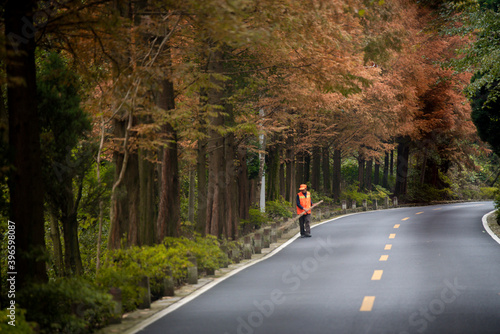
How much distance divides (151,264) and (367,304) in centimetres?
439

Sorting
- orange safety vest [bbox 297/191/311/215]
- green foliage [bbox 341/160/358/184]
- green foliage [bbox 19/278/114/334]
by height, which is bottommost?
green foliage [bbox 19/278/114/334]

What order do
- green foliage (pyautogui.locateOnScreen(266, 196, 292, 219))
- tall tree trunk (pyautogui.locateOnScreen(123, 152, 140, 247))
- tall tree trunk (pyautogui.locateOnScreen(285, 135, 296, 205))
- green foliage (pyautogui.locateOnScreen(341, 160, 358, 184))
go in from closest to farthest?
tall tree trunk (pyautogui.locateOnScreen(123, 152, 140, 247))
green foliage (pyautogui.locateOnScreen(266, 196, 292, 219))
tall tree trunk (pyautogui.locateOnScreen(285, 135, 296, 205))
green foliage (pyautogui.locateOnScreen(341, 160, 358, 184))

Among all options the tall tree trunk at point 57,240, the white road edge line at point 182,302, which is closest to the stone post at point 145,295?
the white road edge line at point 182,302

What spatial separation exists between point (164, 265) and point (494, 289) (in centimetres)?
617

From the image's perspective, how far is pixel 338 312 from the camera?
33.8ft

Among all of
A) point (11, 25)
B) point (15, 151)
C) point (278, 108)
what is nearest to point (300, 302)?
point (15, 151)

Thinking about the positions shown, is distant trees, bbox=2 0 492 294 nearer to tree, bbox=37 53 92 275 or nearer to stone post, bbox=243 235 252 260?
tree, bbox=37 53 92 275

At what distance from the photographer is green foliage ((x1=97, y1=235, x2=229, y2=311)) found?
440 inches

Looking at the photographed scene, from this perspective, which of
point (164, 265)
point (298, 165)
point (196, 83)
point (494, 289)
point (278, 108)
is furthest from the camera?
point (298, 165)

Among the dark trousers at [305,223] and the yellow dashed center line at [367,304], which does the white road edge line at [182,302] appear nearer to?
the yellow dashed center line at [367,304]

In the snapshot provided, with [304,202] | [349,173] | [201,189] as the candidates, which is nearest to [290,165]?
[304,202]

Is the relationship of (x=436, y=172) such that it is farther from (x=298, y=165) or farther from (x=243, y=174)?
(x=243, y=174)

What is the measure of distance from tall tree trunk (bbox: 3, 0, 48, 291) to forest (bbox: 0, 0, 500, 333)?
2 centimetres

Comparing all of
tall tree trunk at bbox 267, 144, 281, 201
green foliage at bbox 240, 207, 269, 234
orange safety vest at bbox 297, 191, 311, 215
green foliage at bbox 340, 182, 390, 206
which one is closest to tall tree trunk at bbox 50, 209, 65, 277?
orange safety vest at bbox 297, 191, 311, 215
